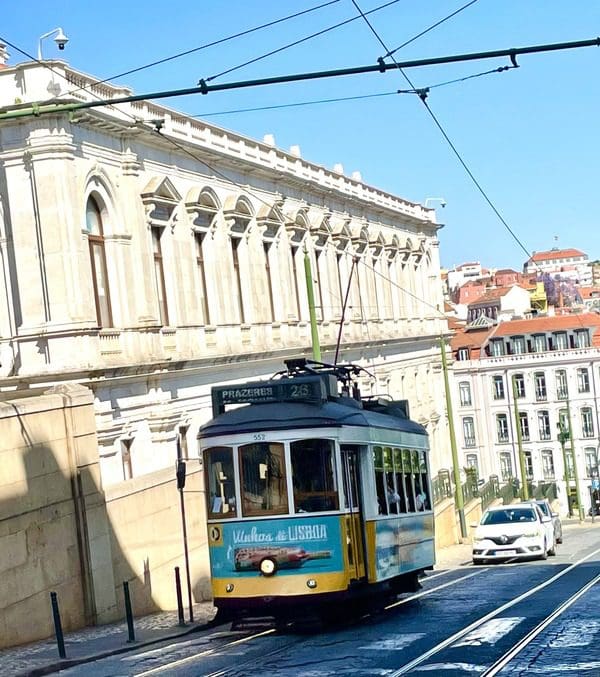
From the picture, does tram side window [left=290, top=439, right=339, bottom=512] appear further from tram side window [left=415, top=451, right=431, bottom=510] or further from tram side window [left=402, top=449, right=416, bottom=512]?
tram side window [left=415, top=451, right=431, bottom=510]

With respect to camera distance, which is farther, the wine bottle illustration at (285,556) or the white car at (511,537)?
the white car at (511,537)

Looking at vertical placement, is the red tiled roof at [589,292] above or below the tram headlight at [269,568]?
above

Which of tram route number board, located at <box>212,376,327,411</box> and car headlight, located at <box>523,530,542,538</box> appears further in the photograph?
car headlight, located at <box>523,530,542,538</box>

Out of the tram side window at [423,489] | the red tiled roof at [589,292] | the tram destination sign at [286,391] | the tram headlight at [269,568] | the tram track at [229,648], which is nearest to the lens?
the tram track at [229,648]

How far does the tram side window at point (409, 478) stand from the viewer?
71.7 ft

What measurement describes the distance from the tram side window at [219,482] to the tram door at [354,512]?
1.50m

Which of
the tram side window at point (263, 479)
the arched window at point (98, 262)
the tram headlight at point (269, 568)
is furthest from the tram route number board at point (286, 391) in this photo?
the arched window at point (98, 262)

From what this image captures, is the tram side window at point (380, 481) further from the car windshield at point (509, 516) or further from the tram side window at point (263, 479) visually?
the car windshield at point (509, 516)

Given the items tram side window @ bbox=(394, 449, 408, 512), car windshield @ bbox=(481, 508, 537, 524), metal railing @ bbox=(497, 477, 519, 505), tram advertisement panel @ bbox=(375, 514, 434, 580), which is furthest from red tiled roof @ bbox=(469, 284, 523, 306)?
tram side window @ bbox=(394, 449, 408, 512)

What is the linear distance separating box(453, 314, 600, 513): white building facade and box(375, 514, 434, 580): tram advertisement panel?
76216 millimetres

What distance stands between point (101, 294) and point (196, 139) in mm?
7692

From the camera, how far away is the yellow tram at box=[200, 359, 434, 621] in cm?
1792

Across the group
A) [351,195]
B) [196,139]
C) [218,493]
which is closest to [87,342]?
[196,139]

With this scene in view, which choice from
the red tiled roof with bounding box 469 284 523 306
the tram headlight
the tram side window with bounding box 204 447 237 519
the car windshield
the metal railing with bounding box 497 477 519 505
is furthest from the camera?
the red tiled roof with bounding box 469 284 523 306
